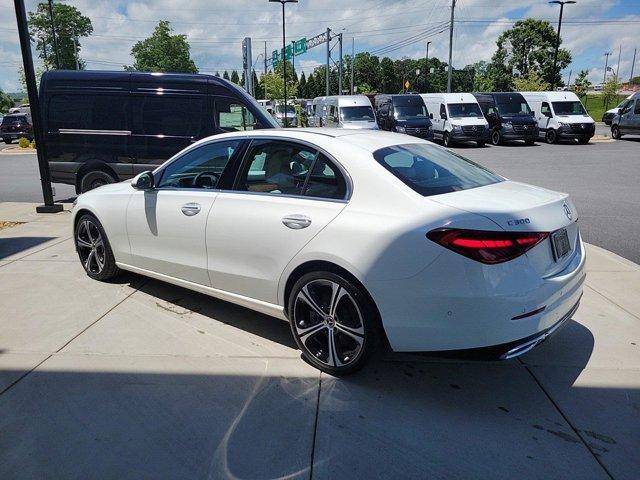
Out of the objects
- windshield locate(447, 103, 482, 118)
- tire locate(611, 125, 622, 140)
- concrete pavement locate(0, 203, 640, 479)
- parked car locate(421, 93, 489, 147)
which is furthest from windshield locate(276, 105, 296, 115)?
concrete pavement locate(0, 203, 640, 479)

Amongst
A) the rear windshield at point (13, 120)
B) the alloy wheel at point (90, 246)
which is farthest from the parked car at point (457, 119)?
the rear windshield at point (13, 120)

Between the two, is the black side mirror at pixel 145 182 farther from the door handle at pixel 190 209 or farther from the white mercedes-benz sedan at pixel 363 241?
the door handle at pixel 190 209

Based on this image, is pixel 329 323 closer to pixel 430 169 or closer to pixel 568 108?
pixel 430 169

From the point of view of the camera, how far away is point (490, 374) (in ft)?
11.5

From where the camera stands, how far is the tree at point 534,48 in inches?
2815

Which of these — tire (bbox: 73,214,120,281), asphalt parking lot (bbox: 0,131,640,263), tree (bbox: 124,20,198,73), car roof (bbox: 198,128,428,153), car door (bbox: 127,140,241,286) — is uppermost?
tree (bbox: 124,20,198,73)

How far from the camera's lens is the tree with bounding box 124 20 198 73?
7850 cm

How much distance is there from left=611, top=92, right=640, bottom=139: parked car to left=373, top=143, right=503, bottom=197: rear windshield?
2529 centimetres

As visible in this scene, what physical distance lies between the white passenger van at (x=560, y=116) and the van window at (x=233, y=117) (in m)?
19.8

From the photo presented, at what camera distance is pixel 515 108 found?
83.8ft

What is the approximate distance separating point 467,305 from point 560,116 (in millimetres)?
25273

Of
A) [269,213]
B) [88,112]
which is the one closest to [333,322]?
[269,213]

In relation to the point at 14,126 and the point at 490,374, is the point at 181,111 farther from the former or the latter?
the point at 14,126

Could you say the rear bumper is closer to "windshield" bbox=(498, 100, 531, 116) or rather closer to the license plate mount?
the license plate mount
